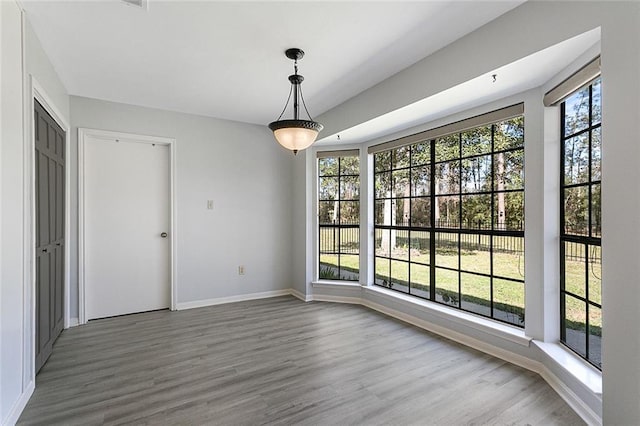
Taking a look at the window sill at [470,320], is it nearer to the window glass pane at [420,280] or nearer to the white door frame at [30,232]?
the window glass pane at [420,280]

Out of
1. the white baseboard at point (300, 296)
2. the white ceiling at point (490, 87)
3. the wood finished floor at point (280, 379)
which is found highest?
the white ceiling at point (490, 87)

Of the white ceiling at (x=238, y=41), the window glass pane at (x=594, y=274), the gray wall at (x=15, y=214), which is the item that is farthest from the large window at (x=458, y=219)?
the gray wall at (x=15, y=214)

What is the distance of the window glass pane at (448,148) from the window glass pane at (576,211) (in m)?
1.11

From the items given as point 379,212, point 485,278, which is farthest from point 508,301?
point 379,212

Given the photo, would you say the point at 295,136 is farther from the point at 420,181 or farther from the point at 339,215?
the point at 339,215

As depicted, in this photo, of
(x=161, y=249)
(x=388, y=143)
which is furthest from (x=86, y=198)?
(x=388, y=143)

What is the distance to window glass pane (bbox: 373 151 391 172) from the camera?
421 cm

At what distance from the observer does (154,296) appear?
4191 mm

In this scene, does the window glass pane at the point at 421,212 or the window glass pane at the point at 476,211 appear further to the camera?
the window glass pane at the point at 421,212

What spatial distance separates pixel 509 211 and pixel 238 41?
2.67m

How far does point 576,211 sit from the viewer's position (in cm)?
234

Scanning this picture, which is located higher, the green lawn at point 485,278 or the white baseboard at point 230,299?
the green lawn at point 485,278

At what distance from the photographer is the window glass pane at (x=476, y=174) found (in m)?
3.04

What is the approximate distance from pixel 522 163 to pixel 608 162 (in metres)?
1.12
